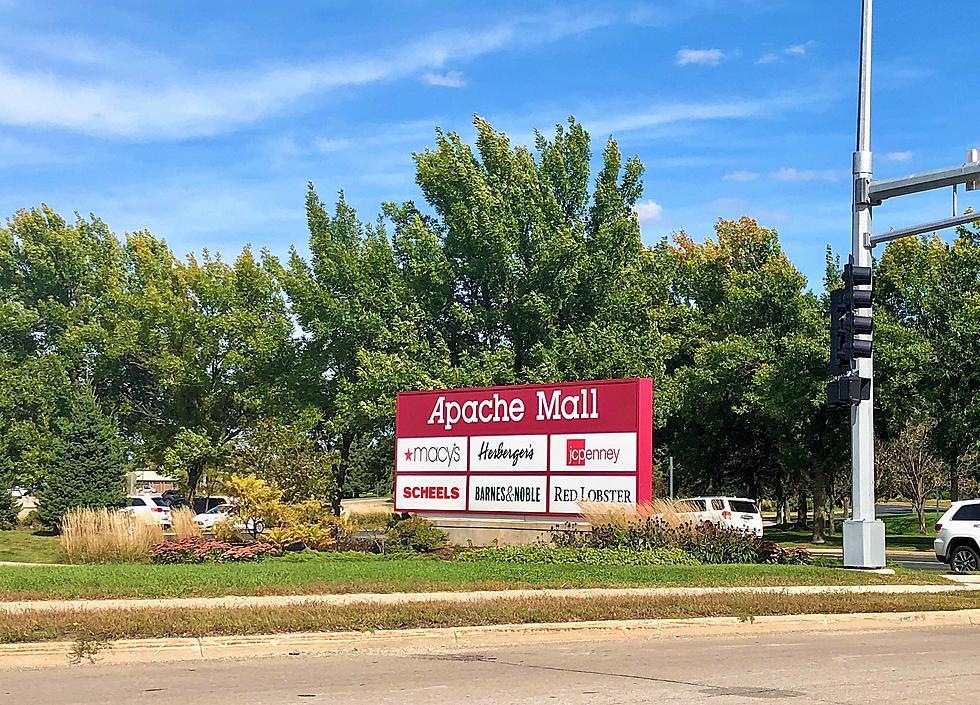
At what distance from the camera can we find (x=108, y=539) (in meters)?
22.0

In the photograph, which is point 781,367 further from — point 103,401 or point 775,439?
point 103,401

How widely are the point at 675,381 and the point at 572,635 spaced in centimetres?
2853

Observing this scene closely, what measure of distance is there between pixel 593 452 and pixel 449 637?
12.9 m

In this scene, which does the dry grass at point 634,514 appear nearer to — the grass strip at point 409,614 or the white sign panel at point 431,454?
the white sign panel at point 431,454

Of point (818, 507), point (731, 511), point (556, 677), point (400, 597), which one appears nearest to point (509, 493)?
point (731, 511)

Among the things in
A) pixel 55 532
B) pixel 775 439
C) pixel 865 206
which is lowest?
pixel 55 532

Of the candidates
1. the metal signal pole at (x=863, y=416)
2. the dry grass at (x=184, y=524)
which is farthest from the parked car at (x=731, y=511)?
the dry grass at (x=184, y=524)

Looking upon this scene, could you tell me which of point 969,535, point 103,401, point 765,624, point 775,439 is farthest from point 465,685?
point 103,401

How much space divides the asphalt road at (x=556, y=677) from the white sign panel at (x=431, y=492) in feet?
47.6

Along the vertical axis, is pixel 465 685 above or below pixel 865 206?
below

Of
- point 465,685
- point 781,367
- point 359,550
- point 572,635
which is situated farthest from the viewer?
point 781,367

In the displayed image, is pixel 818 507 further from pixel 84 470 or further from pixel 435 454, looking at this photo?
pixel 84 470

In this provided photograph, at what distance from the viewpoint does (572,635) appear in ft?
42.4

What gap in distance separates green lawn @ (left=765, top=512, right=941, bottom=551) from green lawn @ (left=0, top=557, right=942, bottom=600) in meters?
16.7
